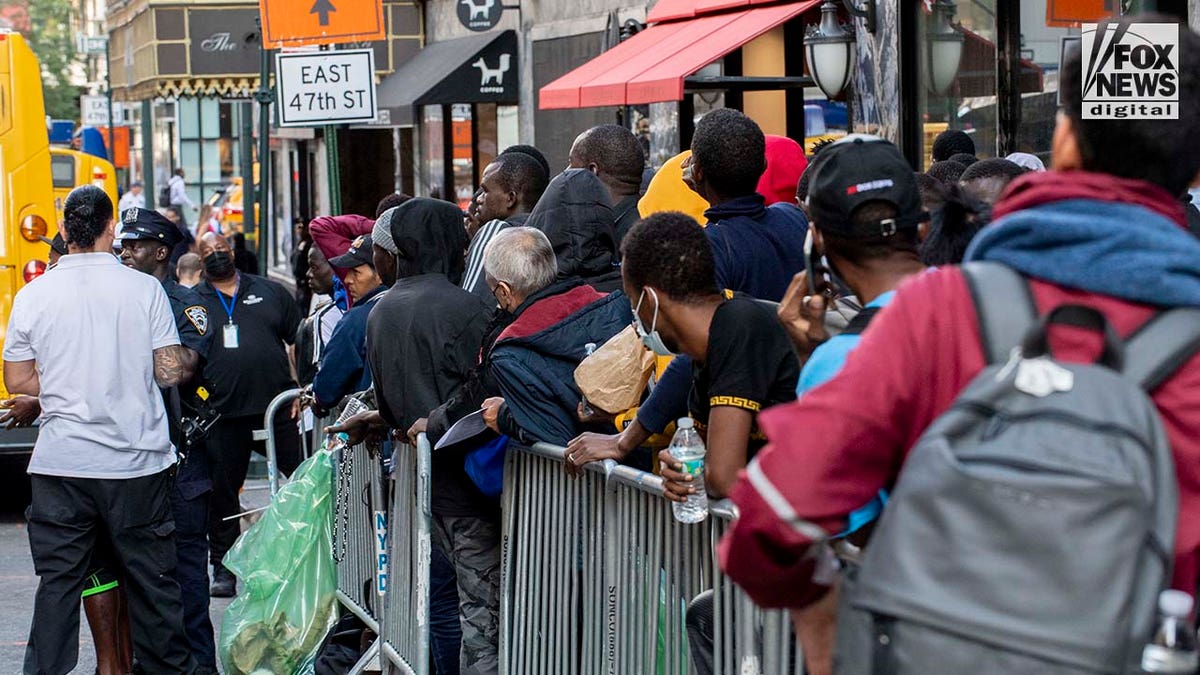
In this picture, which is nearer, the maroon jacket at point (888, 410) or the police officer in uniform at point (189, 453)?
the maroon jacket at point (888, 410)

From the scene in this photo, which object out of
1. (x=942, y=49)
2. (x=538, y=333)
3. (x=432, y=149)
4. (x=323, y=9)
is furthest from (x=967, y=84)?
(x=432, y=149)

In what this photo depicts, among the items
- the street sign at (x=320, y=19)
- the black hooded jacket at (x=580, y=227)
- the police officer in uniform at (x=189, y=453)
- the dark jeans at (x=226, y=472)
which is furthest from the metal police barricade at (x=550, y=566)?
the street sign at (x=320, y=19)

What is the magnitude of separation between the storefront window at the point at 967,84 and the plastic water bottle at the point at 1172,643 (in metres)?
9.28

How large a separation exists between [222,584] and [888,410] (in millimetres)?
7973

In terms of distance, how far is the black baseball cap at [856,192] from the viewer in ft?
10.9

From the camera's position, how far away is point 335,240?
9.37 meters

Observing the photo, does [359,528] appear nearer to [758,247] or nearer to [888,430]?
[758,247]

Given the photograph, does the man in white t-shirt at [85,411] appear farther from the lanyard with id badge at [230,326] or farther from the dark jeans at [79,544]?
the lanyard with id badge at [230,326]

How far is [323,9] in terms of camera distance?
1395 centimetres

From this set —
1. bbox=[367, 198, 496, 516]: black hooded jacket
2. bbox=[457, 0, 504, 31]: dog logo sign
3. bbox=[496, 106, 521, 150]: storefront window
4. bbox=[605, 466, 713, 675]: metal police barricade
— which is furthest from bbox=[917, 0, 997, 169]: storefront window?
bbox=[457, 0, 504, 31]: dog logo sign

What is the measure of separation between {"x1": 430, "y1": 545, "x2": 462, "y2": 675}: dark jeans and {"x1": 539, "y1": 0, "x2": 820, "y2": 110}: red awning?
17.9 feet

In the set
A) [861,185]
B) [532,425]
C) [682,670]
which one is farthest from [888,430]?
[532,425]

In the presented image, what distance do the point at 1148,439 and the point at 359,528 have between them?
18.9 feet

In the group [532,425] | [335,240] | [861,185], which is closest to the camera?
[861,185]
